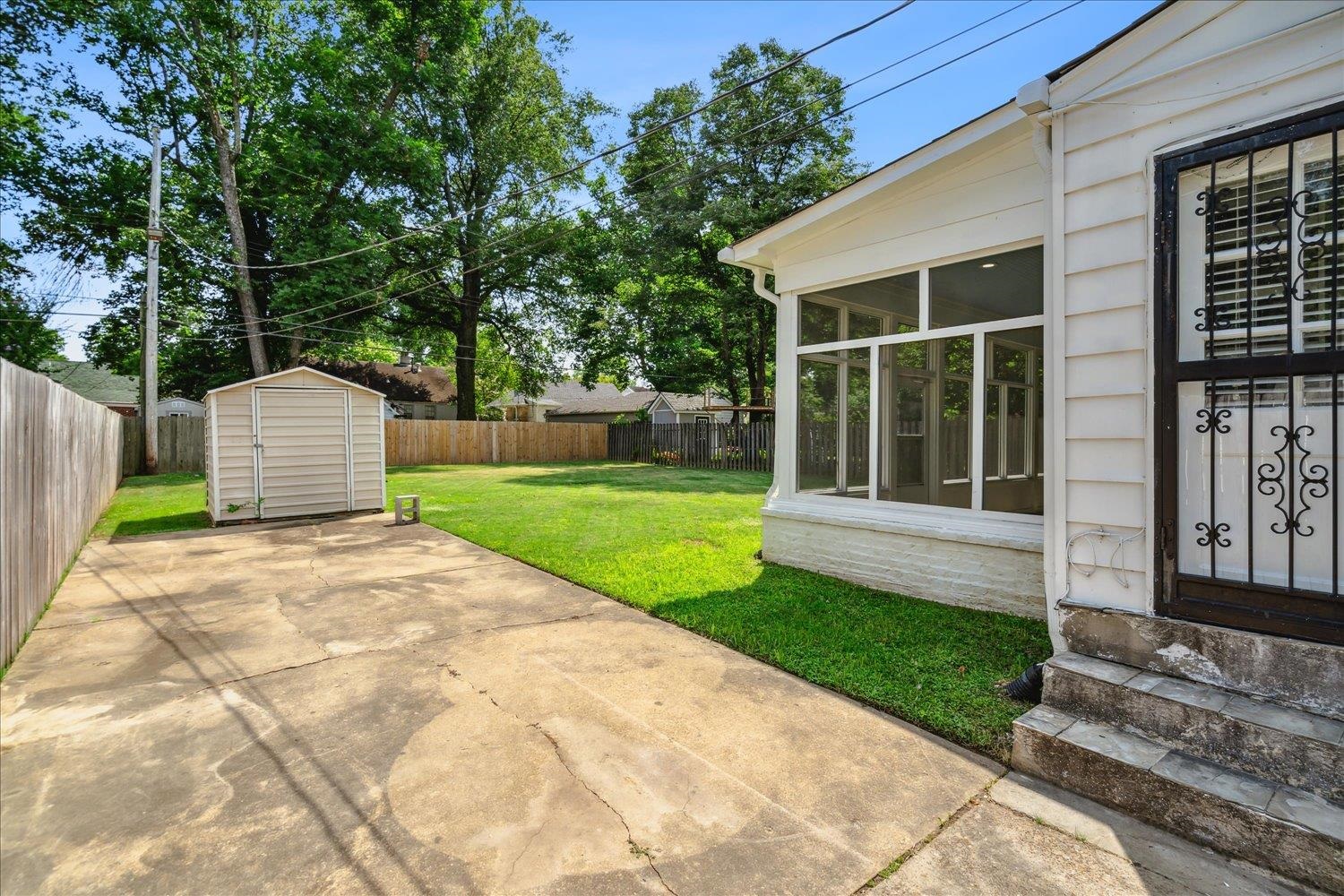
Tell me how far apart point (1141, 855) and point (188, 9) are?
77.1 feet

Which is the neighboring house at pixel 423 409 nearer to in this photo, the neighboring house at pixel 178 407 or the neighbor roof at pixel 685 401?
the neighboring house at pixel 178 407

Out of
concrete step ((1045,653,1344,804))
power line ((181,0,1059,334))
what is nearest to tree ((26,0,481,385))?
power line ((181,0,1059,334))

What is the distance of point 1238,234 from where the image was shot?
8.02 ft

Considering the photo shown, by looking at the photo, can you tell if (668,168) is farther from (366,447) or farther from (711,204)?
(366,447)

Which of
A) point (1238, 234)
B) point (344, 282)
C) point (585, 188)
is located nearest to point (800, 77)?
point (585, 188)

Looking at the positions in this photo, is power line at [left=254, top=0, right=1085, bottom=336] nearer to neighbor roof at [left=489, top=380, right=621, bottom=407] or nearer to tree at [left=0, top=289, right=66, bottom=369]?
tree at [left=0, top=289, right=66, bottom=369]

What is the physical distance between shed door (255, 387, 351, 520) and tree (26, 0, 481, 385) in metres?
9.48

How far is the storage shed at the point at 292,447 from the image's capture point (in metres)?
7.79

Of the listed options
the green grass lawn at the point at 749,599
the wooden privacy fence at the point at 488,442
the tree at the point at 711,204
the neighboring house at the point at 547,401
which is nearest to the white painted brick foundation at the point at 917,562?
the green grass lawn at the point at 749,599

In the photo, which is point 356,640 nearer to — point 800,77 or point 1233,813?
point 1233,813

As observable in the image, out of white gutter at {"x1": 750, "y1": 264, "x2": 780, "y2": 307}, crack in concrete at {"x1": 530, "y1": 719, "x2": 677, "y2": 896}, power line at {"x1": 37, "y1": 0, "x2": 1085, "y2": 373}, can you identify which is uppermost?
power line at {"x1": 37, "y1": 0, "x2": 1085, "y2": 373}

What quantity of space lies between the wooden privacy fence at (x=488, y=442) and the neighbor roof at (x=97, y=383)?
17823 millimetres

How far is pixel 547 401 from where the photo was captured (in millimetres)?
36500

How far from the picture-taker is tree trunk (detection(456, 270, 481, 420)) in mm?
20766
